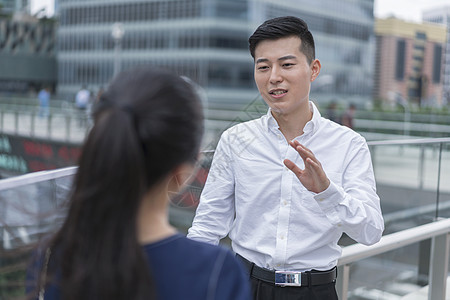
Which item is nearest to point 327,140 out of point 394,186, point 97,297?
point 97,297

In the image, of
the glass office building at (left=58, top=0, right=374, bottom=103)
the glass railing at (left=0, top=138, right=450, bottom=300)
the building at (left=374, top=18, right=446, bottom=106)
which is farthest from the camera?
the building at (left=374, top=18, right=446, bottom=106)

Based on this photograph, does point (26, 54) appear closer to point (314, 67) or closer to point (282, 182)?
point (314, 67)

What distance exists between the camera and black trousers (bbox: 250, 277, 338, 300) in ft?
6.23

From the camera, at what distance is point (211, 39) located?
168 feet

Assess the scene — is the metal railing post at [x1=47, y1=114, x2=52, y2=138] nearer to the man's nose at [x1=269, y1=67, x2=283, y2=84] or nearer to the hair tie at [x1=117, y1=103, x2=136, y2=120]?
the man's nose at [x1=269, y1=67, x2=283, y2=84]

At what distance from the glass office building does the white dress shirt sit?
1776 inches

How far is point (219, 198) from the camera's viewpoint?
1979mm

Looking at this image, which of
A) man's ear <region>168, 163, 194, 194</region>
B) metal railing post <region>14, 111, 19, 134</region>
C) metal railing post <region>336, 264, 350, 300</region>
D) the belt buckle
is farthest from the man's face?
metal railing post <region>14, 111, 19, 134</region>

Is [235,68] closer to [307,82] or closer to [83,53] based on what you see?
[83,53]

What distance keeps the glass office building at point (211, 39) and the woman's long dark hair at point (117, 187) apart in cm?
4605

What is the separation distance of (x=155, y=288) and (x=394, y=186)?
656 centimetres

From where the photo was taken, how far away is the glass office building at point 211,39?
2028 inches

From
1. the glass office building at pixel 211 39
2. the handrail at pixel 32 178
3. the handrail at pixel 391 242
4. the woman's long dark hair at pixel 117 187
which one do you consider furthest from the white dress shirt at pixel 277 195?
the glass office building at pixel 211 39

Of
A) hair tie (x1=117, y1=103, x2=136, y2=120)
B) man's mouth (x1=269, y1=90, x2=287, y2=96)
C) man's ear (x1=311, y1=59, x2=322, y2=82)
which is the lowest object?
hair tie (x1=117, y1=103, x2=136, y2=120)
